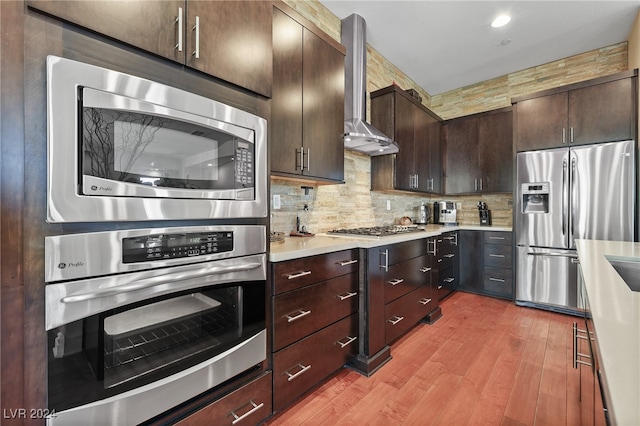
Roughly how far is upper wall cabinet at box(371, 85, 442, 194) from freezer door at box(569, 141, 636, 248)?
5.06ft

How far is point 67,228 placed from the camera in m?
0.86

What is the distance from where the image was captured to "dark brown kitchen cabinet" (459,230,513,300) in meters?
3.55

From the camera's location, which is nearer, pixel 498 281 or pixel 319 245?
pixel 319 245

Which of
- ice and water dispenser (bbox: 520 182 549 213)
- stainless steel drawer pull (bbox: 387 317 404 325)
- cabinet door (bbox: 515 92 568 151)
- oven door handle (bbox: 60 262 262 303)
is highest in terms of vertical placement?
cabinet door (bbox: 515 92 568 151)

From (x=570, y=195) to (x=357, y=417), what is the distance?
3216mm

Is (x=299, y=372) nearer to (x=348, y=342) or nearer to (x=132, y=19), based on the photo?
(x=348, y=342)

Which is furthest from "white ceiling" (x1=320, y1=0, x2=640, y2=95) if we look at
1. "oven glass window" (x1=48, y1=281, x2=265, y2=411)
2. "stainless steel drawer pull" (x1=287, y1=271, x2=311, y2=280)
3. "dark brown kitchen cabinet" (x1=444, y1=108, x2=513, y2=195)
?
"oven glass window" (x1=48, y1=281, x2=265, y2=411)

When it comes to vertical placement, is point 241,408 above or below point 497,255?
below

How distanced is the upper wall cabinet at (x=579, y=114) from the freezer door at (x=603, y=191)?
0.17 m

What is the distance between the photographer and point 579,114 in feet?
10.1

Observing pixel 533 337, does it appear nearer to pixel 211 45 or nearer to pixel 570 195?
pixel 570 195

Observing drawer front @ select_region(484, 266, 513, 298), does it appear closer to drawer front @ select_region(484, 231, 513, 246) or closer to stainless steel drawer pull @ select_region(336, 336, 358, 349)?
drawer front @ select_region(484, 231, 513, 246)

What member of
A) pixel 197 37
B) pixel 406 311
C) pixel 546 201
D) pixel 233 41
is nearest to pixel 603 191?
pixel 546 201

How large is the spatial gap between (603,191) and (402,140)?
210 cm
